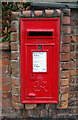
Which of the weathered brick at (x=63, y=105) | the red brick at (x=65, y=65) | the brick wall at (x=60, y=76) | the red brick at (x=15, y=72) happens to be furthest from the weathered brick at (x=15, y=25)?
the weathered brick at (x=63, y=105)

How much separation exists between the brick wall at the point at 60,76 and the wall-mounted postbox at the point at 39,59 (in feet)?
0.30

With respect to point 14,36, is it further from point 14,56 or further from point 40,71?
point 40,71

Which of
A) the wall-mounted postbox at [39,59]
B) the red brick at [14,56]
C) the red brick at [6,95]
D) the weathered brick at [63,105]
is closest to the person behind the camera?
the wall-mounted postbox at [39,59]

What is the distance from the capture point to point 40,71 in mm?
1720

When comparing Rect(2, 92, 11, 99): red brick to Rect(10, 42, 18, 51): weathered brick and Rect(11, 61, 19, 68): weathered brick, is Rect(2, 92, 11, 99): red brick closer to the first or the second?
Rect(11, 61, 19, 68): weathered brick

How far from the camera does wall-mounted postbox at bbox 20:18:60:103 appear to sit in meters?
1.67

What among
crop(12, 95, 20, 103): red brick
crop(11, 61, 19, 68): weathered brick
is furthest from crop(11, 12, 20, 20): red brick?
crop(12, 95, 20, 103): red brick

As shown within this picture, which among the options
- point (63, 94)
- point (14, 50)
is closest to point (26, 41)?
point (14, 50)

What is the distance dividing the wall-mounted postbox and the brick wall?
0.09 meters

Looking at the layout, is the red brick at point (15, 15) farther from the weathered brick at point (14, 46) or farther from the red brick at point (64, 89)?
the red brick at point (64, 89)

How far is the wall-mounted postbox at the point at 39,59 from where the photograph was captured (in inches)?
65.7

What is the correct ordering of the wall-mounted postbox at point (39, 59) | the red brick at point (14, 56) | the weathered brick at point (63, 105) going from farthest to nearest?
the weathered brick at point (63, 105), the red brick at point (14, 56), the wall-mounted postbox at point (39, 59)

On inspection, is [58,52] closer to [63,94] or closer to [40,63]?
[40,63]

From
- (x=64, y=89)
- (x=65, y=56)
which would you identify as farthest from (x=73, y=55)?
(x=64, y=89)
